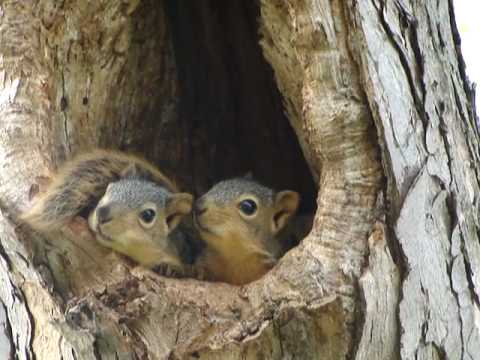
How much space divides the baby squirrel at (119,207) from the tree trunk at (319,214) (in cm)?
6

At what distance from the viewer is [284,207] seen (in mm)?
3260

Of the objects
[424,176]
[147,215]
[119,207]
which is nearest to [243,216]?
[147,215]

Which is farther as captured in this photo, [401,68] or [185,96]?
[185,96]

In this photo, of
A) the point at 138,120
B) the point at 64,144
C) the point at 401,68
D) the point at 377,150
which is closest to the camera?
the point at 377,150

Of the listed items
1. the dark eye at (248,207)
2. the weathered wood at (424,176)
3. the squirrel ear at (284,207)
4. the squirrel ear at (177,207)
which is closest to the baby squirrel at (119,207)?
the squirrel ear at (177,207)

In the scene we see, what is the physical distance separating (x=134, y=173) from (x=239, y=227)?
0.39 m

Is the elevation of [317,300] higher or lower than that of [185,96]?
lower

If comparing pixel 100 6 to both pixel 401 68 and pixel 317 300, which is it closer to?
pixel 401 68

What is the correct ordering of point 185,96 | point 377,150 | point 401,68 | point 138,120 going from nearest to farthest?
point 377,150, point 401,68, point 138,120, point 185,96

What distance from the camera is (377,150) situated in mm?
2516

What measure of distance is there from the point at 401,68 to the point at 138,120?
1431mm

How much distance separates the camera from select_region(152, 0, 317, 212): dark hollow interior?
3920 millimetres

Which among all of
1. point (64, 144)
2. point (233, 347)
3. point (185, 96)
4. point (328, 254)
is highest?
point (185, 96)

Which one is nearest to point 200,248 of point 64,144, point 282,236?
point 282,236
